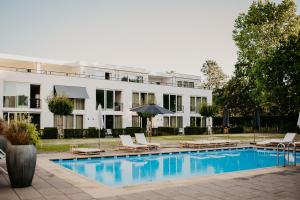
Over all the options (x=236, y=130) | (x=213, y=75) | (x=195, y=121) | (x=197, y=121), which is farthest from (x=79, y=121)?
(x=213, y=75)

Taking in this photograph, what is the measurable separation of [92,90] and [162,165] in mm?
19049

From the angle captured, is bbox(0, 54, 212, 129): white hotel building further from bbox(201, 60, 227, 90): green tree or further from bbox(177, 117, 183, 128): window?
bbox(201, 60, 227, 90): green tree

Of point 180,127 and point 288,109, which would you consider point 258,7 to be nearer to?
point 288,109

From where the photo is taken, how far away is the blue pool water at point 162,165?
11516mm

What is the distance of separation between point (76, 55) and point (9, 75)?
58.0 feet

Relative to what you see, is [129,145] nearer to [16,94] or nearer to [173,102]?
[16,94]

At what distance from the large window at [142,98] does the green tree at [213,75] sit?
31188 millimetres

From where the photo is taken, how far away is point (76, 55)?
1720 inches

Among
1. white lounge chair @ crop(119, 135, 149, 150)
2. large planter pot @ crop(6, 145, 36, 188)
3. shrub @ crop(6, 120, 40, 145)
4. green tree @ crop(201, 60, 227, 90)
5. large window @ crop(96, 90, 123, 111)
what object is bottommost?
white lounge chair @ crop(119, 135, 149, 150)

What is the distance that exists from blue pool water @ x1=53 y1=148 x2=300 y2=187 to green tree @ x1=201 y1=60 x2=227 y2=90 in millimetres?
47483

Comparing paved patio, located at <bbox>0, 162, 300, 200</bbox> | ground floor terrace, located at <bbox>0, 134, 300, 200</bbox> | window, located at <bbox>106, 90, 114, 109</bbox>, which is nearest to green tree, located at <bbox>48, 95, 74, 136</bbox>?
window, located at <bbox>106, 90, 114, 109</bbox>

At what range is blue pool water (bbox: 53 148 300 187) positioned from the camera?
1152 centimetres

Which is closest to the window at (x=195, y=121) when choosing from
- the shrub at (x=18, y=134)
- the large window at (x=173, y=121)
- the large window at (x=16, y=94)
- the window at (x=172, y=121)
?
the large window at (x=173, y=121)

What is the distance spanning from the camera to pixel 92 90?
1241 inches
